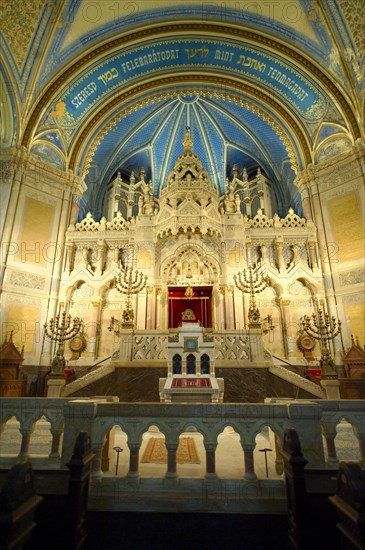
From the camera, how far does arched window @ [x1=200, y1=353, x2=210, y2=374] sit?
777 cm

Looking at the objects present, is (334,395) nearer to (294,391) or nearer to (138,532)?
(294,391)

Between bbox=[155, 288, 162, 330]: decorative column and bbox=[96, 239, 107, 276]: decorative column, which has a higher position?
bbox=[96, 239, 107, 276]: decorative column

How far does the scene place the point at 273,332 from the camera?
1298cm

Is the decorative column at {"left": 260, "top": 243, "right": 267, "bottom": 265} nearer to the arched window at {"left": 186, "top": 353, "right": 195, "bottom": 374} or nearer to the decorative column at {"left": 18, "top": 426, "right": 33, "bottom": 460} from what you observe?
the arched window at {"left": 186, "top": 353, "right": 195, "bottom": 374}

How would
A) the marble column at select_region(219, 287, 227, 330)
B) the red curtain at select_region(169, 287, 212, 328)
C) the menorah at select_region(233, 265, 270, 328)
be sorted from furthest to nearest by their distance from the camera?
the red curtain at select_region(169, 287, 212, 328) < the marble column at select_region(219, 287, 227, 330) < the menorah at select_region(233, 265, 270, 328)

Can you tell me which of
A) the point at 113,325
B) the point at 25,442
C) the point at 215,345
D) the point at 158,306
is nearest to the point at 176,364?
the point at 215,345

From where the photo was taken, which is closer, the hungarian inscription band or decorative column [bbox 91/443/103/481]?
decorative column [bbox 91/443/103/481]

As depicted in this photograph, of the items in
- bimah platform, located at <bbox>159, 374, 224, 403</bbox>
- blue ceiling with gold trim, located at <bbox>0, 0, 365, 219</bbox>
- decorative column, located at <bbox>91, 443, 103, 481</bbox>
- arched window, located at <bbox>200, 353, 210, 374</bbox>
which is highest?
blue ceiling with gold trim, located at <bbox>0, 0, 365, 219</bbox>

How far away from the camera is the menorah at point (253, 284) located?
31.3 ft

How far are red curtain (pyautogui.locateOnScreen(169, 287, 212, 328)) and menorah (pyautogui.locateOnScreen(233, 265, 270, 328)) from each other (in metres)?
1.82

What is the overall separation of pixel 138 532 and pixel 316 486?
151 cm

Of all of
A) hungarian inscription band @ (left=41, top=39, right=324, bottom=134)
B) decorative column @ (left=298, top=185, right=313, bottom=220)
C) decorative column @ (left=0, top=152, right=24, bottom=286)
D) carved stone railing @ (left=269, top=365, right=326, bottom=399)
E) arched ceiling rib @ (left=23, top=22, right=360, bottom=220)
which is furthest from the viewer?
hungarian inscription band @ (left=41, top=39, right=324, bottom=134)

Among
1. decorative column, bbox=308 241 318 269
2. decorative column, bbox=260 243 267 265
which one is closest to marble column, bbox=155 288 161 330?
decorative column, bbox=260 243 267 265

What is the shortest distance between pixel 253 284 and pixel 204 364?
18.4 feet
